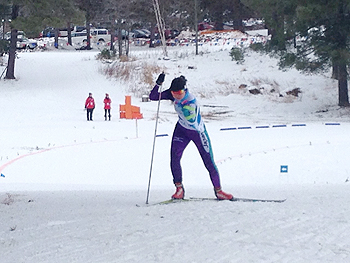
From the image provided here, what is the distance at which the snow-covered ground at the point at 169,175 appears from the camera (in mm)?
6133

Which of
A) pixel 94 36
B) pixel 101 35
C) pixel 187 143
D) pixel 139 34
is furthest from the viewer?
pixel 101 35

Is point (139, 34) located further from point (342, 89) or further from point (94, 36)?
point (342, 89)

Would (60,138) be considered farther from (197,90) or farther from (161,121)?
(197,90)

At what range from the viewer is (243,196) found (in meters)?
9.99

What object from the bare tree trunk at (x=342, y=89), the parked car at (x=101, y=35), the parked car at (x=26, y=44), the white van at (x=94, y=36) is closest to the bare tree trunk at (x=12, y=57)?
the bare tree trunk at (x=342, y=89)

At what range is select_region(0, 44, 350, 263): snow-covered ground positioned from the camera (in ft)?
20.1

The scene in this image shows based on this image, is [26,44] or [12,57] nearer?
[12,57]

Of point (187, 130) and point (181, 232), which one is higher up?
point (187, 130)

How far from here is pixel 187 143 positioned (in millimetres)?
9414

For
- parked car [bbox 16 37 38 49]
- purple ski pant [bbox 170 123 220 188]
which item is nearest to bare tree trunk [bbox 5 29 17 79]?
parked car [bbox 16 37 38 49]

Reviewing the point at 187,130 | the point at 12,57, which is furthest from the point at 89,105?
the point at 187,130

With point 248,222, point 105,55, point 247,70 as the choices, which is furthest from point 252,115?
point 248,222

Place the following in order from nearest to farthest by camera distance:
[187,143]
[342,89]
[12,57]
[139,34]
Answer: [187,143]
[342,89]
[12,57]
[139,34]

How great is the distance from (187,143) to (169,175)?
6.15m
